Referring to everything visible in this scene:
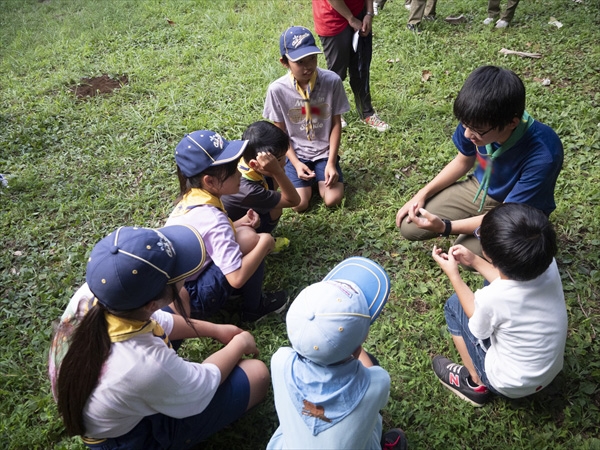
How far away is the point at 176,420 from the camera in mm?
1838

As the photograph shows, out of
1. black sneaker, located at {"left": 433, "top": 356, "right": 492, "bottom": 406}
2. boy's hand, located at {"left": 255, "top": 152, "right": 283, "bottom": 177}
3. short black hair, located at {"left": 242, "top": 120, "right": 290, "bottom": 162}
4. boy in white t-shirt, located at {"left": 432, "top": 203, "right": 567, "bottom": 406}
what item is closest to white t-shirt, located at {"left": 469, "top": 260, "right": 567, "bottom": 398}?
boy in white t-shirt, located at {"left": 432, "top": 203, "right": 567, "bottom": 406}

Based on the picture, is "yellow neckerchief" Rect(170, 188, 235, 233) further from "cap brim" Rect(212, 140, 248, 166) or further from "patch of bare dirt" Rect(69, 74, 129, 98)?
"patch of bare dirt" Rect(69, 74, 129, 98)

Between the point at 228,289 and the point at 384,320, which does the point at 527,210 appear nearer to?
the point at 384,320

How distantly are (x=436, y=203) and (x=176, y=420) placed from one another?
1901mm

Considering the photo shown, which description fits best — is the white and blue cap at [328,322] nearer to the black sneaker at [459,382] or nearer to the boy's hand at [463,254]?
the boy's hand at [463,254]

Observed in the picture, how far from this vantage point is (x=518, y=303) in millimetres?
1751

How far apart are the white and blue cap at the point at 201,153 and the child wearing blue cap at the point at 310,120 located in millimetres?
994

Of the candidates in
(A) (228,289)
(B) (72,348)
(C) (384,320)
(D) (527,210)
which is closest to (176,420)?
(B) (72,348)

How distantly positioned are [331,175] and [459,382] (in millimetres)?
1585

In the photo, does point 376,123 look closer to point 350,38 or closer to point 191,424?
point 350,38

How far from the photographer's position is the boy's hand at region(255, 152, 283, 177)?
8.71ft

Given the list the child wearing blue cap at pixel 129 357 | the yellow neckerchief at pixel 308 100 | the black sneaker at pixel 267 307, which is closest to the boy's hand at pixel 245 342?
the child wearing blue cap at pixel 129 357

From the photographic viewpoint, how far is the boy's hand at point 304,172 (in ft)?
10.8

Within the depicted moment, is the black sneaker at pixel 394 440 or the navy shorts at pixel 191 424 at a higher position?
the navy shorts at pixel 191 424
